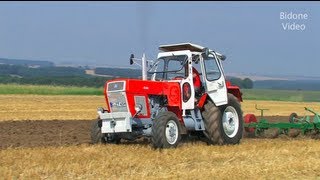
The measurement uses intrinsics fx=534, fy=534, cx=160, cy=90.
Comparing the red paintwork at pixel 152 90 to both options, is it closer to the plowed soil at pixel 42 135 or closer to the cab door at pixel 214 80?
the cab door at pixel 214 80

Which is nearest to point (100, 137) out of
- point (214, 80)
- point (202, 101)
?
point (202, 101)

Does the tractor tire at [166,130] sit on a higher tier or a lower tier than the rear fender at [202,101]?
lower

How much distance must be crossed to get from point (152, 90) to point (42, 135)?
4725mm

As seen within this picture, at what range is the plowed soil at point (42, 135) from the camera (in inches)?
501

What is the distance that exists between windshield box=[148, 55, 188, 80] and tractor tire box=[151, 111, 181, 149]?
1.33m

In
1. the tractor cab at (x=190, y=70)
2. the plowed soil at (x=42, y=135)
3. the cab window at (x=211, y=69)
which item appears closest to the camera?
the tractor cab at (x=190, y=70)

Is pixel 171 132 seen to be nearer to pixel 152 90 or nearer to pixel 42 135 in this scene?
pixel 152 90

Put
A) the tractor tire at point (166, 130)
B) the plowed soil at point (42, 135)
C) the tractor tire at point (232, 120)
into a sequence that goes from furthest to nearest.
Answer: the plowed soil at point (42, 135), the tractor tire at point (232, 120), the tractor tire at point (166, 130)

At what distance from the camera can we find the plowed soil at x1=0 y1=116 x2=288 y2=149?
12720mm

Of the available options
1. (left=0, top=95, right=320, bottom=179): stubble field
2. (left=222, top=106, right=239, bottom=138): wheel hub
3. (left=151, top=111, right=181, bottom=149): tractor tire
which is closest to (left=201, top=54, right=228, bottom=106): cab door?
(left=222, top=106, right=239, bottom=138): wheel hub

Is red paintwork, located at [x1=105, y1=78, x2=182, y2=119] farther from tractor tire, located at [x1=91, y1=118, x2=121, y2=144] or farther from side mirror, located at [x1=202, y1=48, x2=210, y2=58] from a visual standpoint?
side mirror, located at [x1=202, y1=48, x2=210, y2=58]

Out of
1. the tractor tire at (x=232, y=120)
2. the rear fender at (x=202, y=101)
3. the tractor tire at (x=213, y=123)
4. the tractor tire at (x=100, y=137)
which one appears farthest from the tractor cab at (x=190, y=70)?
the tractor tire at (x=100, y=137)

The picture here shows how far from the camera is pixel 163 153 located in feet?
33.2

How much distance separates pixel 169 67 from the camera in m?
12.5
